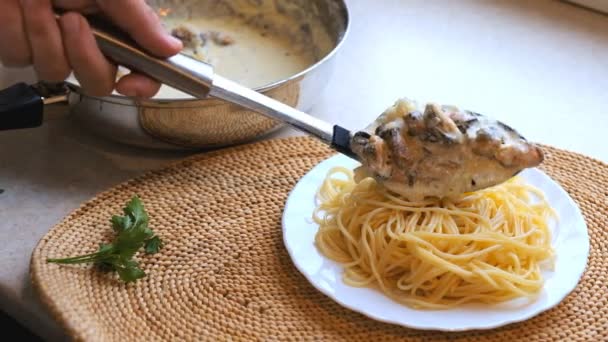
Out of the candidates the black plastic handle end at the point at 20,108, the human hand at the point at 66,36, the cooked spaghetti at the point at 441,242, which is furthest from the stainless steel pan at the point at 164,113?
the cooked spaghetti at the point at 441,242

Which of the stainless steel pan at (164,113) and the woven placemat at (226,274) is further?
the stainless steel pan at (164,113)

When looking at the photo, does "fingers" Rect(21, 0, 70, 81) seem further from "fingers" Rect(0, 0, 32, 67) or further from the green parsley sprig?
the green parsley sprig

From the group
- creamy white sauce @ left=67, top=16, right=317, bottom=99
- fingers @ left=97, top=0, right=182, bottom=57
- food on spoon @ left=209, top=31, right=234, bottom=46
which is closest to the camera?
fingers @ left=97, top=0, right=182, bottom=57

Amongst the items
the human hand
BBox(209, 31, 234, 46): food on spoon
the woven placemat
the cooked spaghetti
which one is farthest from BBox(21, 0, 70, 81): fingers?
BBox(209, 31, 234, 46): food on spoon

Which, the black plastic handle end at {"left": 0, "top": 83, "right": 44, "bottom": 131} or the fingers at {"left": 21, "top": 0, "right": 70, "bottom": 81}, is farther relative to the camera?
the black plastic handle end at {"left": 0, "top": 83, "right": 44, "bottom": 131}

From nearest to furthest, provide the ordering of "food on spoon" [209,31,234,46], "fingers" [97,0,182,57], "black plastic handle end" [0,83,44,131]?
"fingers" [97,0,182,57]
"black plastic handle end" [0,83,44,131]
"food on spoon" [209,31,234,46]

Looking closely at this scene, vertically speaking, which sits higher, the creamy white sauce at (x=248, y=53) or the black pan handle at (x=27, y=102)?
the black pan handle at (x=27, y=102)

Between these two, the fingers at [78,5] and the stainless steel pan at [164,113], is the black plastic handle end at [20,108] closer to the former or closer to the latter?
the stainless steel pan at [164,113]
